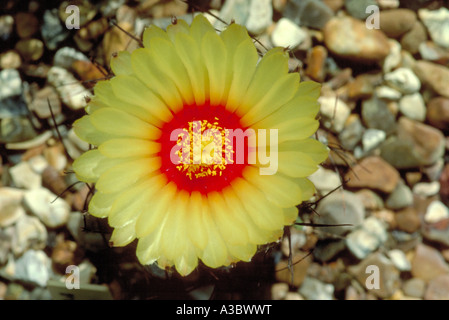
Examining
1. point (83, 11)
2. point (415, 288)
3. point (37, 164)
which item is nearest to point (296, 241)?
point (415, 288)

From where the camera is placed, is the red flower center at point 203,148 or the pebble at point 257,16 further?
the pebble at point 257,16

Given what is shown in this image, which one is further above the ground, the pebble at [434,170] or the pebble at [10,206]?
the pebble at [434,170]

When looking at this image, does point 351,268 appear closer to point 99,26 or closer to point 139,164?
point 139,164

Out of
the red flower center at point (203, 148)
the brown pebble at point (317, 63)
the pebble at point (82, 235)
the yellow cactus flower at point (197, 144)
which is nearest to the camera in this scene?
the yellow cactus flower at point (197, 144)

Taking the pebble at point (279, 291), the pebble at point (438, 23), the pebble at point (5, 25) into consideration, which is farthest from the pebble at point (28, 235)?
the pebble at point (438, 23)

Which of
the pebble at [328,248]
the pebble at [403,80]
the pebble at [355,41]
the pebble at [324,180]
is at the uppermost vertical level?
the pebble at [355,41]

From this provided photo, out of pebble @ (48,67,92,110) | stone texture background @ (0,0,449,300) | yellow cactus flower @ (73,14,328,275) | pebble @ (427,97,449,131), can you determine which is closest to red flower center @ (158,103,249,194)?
yellow cactus flower @ (73,14,328,275)

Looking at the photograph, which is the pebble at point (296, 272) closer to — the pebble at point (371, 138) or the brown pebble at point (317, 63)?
the pebble at point (371, 138)
